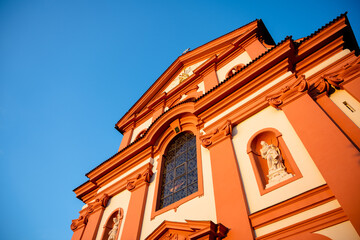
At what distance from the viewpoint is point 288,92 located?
672cm

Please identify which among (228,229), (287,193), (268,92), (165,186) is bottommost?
(228,229)

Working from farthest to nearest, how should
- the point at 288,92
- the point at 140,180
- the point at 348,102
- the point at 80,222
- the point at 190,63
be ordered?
the point at 190,63
the point at 80,222
the point at 140,180
the point at 288,92
the point at 348,102

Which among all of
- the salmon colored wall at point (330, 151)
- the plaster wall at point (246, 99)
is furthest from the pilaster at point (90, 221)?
A: the salmon colored wall at point (330, 151)

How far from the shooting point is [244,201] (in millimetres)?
5531

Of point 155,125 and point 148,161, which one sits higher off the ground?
point 155,125

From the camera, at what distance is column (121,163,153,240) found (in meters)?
7.68

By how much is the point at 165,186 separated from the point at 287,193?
4.77m

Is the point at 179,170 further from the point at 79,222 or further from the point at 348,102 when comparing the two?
the point at 348,102

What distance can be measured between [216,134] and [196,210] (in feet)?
8.25

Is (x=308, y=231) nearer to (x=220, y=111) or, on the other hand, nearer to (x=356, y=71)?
(x=356, y=71)

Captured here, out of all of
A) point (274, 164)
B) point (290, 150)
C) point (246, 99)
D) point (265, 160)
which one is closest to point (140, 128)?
point (246, 99)

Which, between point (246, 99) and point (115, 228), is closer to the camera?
point (246, 99)

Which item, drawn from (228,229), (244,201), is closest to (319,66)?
(244,201)

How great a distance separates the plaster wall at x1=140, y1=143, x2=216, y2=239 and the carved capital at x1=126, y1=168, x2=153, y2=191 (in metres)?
1.08
